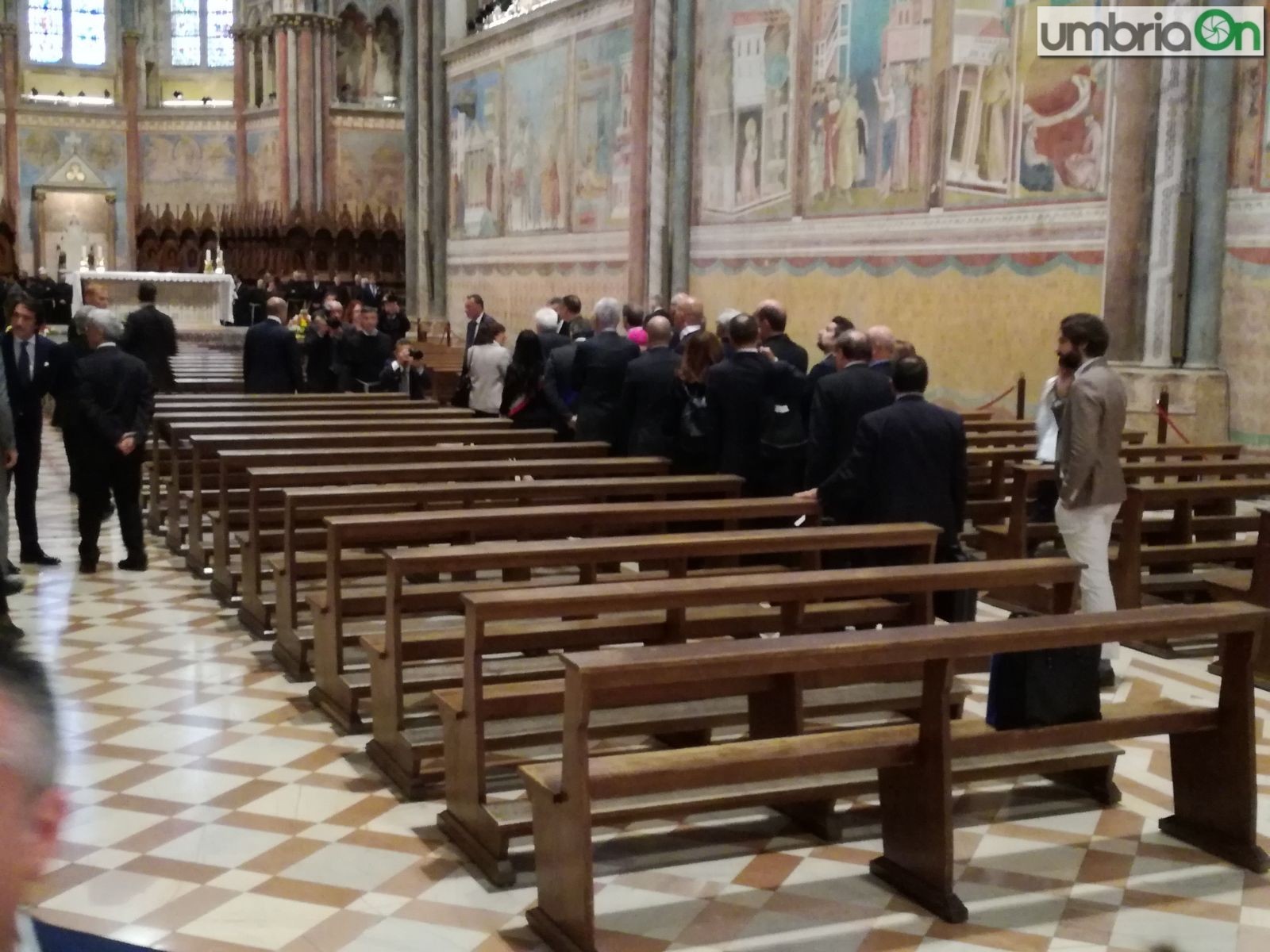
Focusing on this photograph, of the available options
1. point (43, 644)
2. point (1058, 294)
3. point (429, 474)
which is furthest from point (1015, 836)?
point (1058, 294)

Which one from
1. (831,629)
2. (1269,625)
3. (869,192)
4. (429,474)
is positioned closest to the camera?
(831,629)

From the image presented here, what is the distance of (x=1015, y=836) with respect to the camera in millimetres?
4465

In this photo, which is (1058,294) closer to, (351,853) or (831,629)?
(831,629)

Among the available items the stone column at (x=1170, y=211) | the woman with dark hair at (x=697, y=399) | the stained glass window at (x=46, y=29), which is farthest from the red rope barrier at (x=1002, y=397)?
the stained glass window at (x=46, y=29)

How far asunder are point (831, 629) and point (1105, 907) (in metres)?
1.80

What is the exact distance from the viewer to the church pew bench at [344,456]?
7.61 meters

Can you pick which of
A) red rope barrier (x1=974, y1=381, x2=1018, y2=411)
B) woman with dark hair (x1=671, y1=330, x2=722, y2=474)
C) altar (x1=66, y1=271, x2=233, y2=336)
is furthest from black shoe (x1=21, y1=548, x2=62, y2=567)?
altar (x1=66, y1=271, x2=233, y2=336)

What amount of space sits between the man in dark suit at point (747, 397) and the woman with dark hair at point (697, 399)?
6.4 inches

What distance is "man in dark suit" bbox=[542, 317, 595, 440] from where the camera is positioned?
976 cm

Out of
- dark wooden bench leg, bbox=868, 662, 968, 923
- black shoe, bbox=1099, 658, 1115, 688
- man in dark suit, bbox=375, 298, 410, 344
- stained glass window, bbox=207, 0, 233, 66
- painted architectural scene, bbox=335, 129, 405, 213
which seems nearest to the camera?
dark wooden bench leg, bbox=868, 662, 968, 923

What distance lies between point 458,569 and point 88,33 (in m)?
30.4

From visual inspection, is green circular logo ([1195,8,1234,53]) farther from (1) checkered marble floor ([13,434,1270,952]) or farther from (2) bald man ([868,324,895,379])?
(1) checkered marble floor ([13,434,1270,952])

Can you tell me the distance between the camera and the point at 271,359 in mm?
12438

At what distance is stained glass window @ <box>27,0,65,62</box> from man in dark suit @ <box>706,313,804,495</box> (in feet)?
92.5
